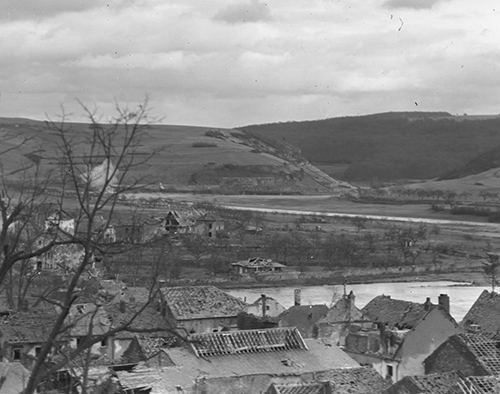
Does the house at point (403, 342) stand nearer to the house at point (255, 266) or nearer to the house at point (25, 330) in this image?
the house at point (25, 330)

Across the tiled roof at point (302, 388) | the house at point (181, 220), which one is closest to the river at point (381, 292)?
the house at point (181, 220)

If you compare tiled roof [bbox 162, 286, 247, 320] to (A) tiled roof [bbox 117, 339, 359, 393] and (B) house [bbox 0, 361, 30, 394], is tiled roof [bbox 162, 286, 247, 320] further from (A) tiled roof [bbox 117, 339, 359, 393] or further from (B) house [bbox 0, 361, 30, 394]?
(B) house [bbox 0, 361, 30, 394]

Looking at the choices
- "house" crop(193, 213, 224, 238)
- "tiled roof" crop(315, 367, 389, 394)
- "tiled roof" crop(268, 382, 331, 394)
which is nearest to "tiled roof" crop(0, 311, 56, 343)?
"tiled roof" crop(315, 367, 389, 394)

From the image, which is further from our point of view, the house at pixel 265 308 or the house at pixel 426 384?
the house at pixel 265 308

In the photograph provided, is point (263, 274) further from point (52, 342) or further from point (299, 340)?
point (52, 342)

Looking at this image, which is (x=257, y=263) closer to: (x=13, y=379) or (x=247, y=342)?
(x=247, y=342)

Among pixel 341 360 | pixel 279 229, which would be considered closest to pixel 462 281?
pixel 279 229
